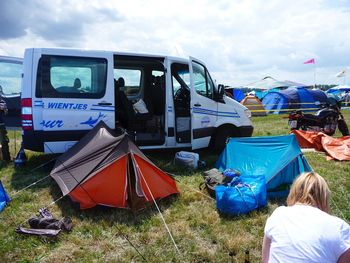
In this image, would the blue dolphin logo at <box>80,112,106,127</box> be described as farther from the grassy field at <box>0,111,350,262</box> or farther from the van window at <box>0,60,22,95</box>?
the van window at <box>0,60,22,95</box>

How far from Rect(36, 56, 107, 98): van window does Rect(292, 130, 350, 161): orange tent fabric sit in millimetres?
4927

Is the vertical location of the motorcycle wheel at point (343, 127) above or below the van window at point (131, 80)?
below

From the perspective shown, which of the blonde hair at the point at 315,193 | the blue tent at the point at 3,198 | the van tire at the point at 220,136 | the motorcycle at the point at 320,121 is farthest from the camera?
the motorcycle at the point at 320,121

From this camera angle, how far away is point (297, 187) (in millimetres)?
2266

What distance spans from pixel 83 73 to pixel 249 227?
3.85m

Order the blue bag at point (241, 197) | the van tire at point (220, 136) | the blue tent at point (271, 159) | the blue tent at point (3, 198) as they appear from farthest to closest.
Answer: the van tire at point (220, 136), the blue tent at point (271, 159), the blue tent at point (3, 198), the blue bag at point (241, 197)

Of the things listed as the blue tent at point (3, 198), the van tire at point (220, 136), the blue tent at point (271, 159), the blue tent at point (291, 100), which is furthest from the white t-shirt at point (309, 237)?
the blue tent at point (291, 100)

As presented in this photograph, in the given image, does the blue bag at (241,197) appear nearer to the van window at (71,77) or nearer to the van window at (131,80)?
the van window at (71,77)

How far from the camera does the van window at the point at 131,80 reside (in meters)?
7.58

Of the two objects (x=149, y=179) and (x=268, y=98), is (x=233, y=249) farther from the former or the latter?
(x=268, y=98)

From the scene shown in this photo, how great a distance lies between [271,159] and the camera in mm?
4895

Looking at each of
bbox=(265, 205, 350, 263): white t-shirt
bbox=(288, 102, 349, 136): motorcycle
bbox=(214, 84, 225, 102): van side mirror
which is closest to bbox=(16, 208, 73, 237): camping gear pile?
bbox=(265, 205, 350, 263): white t-shirt

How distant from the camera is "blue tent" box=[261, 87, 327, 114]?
1912 centimetres

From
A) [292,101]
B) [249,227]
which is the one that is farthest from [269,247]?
[292,101]
